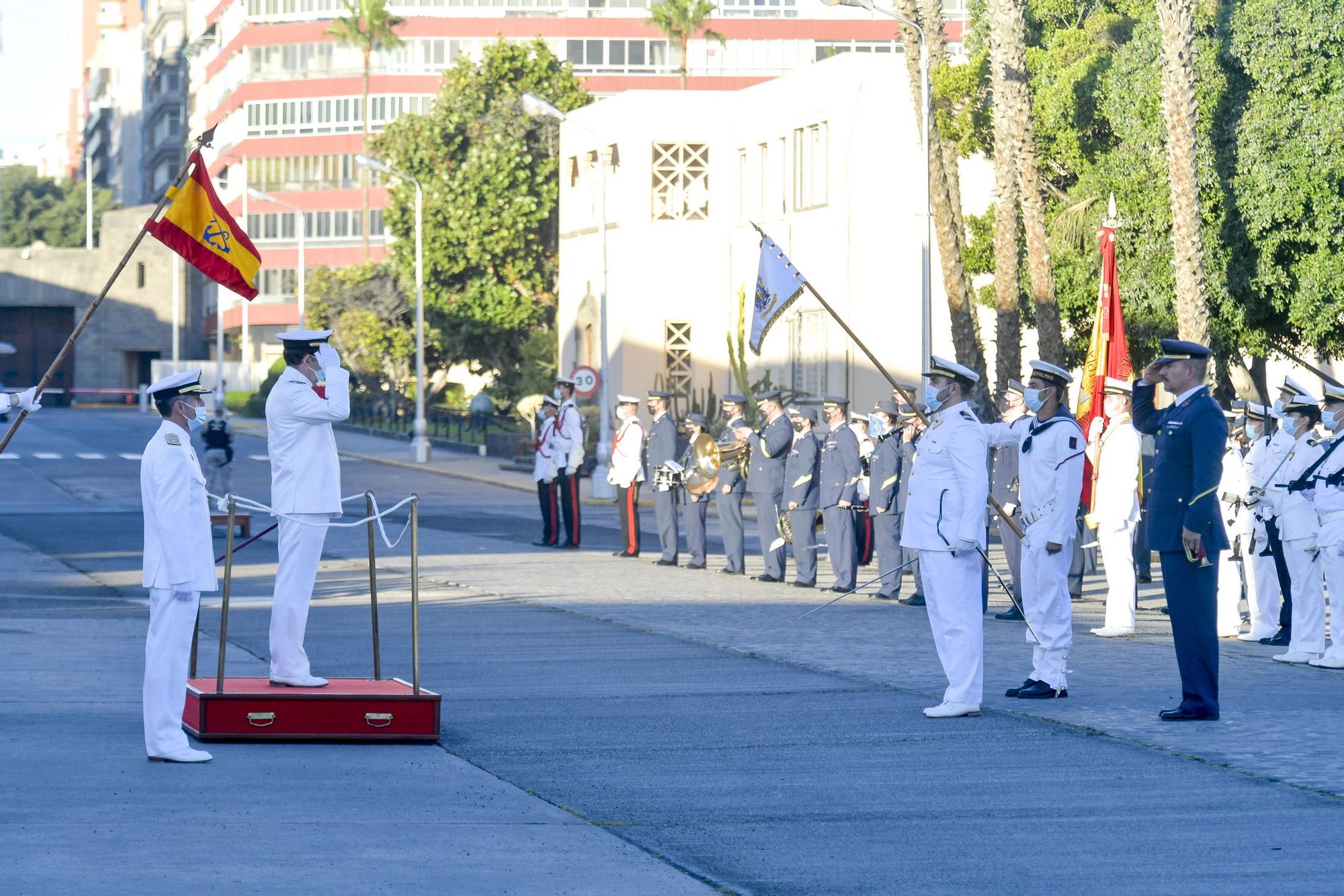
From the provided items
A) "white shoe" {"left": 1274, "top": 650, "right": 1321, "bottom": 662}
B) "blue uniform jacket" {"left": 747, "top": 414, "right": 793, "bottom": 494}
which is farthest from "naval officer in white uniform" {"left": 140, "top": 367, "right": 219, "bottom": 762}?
"blue uniform jacket" {"left": 747, "top": 414, "right": 793, "bottom": 494}

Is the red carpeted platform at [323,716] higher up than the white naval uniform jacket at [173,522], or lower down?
lower down

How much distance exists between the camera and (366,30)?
263ft

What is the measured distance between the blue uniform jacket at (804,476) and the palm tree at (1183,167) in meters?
7.87

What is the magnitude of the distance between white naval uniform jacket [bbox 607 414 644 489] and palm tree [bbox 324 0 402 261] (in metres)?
57.2

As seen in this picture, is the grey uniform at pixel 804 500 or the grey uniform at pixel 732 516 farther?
the grey uniform at pixel 732 516

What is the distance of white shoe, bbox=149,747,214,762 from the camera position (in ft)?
30.1

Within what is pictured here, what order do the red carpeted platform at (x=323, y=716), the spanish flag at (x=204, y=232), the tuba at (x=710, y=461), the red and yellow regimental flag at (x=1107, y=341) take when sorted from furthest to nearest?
1. the red and yellow regimental flag at (x=1107, y=341)
2. the tuba at (x=710, y=461)
3. the spanish flag at (x=204, y=232)
4. the red carpeted platform at (x=323, y=716)

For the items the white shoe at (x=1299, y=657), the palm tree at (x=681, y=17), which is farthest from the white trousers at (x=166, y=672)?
the palm tree at (x=681, y=17)

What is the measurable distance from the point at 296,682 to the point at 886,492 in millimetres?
9436

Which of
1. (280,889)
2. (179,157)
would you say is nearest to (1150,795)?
(280,889)

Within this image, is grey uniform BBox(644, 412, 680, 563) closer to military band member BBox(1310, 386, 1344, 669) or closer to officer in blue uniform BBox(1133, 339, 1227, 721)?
military band member BBox(1310, 386, 1344, 669)

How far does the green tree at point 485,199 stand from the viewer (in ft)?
190

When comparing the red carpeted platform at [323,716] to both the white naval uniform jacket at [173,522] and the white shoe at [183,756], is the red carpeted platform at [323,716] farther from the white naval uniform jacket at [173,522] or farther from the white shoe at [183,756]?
the white naval uniform jacket at [173,522]

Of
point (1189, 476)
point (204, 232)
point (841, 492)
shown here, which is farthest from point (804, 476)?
point (1189, 476)
